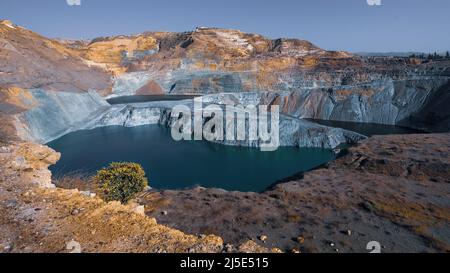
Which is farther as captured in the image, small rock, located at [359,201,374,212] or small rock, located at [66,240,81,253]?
small rock, located at [359,201,374,212]

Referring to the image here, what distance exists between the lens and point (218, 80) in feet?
304

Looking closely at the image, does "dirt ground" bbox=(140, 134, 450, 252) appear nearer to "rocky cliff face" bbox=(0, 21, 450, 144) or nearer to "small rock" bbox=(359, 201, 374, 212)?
"small rock" bbox=(359, 201, 374, 212)

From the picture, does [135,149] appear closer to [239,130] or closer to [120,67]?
[239,130]

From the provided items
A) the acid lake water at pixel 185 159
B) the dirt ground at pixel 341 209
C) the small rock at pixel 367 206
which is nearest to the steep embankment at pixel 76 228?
the dirt ground at pixel 341 209

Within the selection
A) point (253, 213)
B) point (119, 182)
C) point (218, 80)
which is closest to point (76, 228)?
point (119, 182)

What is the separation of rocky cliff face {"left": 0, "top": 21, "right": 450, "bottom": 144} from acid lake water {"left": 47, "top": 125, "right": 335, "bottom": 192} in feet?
18.8

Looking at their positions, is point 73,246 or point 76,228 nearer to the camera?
point 73,246

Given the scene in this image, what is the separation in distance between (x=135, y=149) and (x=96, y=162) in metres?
7.37

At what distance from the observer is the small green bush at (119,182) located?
57.7 ft

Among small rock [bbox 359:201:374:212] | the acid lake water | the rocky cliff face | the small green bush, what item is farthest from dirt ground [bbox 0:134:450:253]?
the rocky cliff face

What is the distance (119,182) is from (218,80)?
77.4 metres

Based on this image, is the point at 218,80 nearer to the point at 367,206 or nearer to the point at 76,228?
the point at 367,206

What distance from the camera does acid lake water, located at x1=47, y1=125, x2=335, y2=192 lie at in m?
34.1
